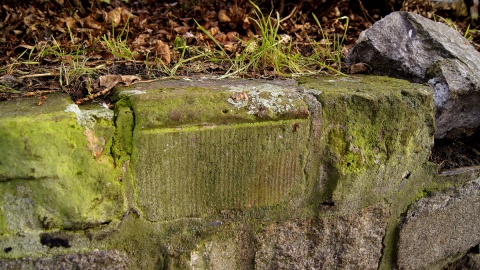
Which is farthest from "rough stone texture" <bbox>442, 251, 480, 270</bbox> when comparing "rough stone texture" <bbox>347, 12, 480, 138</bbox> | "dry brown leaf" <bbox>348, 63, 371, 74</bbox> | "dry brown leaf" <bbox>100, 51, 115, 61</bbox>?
"dry brown leaf" <bbox>100, 51, 115, 61</bbox>

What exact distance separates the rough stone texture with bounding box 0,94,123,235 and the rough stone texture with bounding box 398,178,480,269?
3.76 feet

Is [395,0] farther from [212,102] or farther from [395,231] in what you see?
[212,102]

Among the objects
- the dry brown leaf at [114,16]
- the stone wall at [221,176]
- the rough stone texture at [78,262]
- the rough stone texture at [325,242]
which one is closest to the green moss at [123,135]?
the stone wall at [221,176]

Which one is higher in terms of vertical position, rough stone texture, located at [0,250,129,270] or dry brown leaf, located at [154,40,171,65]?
dry brown leaf, located at [154,40,171,65]

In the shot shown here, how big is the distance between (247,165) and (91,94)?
520mm

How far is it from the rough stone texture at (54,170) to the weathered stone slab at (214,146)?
95 millimetres

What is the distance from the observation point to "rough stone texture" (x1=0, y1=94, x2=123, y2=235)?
105 centimetres

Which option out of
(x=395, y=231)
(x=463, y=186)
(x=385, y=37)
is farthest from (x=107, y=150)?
(x=463, y=186)

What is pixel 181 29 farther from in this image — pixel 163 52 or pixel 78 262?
pixel 78 262

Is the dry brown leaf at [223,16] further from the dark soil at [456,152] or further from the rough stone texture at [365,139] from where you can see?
the dark soil at [456,152]

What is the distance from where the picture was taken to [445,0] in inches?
110

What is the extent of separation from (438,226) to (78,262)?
4.52 ft

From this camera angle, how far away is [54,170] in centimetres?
108

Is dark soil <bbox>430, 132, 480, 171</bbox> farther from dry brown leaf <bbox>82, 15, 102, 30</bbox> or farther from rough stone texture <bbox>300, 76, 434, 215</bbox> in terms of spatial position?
dry brown leaf <bbox>82, 15, 102, 30</bbox>
